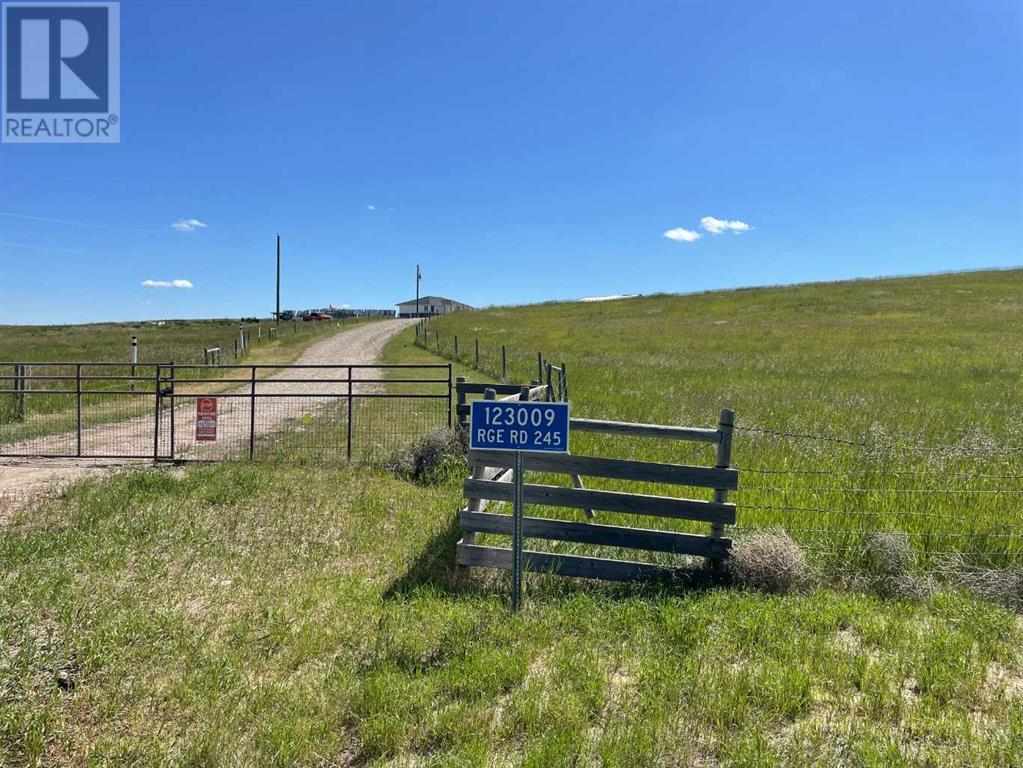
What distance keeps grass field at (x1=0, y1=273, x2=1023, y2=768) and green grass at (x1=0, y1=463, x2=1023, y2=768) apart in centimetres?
2

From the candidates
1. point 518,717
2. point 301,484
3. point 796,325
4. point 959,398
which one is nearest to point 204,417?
point 301,484

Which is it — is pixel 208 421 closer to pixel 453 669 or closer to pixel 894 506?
pixel 453 669

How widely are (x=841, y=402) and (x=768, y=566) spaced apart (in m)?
11.5

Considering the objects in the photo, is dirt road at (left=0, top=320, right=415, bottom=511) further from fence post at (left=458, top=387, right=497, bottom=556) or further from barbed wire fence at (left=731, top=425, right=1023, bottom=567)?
barbed wire fence at (left=731, top=425, right=1023, bottom=567)

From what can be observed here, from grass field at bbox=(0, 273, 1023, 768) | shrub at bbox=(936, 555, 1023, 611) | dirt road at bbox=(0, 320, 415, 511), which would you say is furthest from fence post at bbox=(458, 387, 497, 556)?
dirt road at bbox=(0, 320, 415, 511)

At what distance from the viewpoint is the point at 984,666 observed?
395cm

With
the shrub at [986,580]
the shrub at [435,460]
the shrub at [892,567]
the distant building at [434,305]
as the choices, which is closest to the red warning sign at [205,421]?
the shrub at [435,460]

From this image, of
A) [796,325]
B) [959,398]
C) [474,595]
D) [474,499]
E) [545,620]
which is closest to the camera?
[545,620]

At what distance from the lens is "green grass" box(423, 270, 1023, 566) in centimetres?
652

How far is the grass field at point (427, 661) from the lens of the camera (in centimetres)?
321

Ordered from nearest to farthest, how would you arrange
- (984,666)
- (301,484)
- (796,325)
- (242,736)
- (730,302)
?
(242,736), (984,666), (301,484), (796,325), (730,302)

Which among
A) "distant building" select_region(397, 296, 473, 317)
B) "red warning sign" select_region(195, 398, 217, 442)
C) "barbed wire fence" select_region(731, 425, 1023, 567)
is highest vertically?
"distant building" select_region(397, 296, 473, 317)

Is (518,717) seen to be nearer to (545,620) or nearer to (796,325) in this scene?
(545,620)

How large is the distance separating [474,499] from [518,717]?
2.37m
